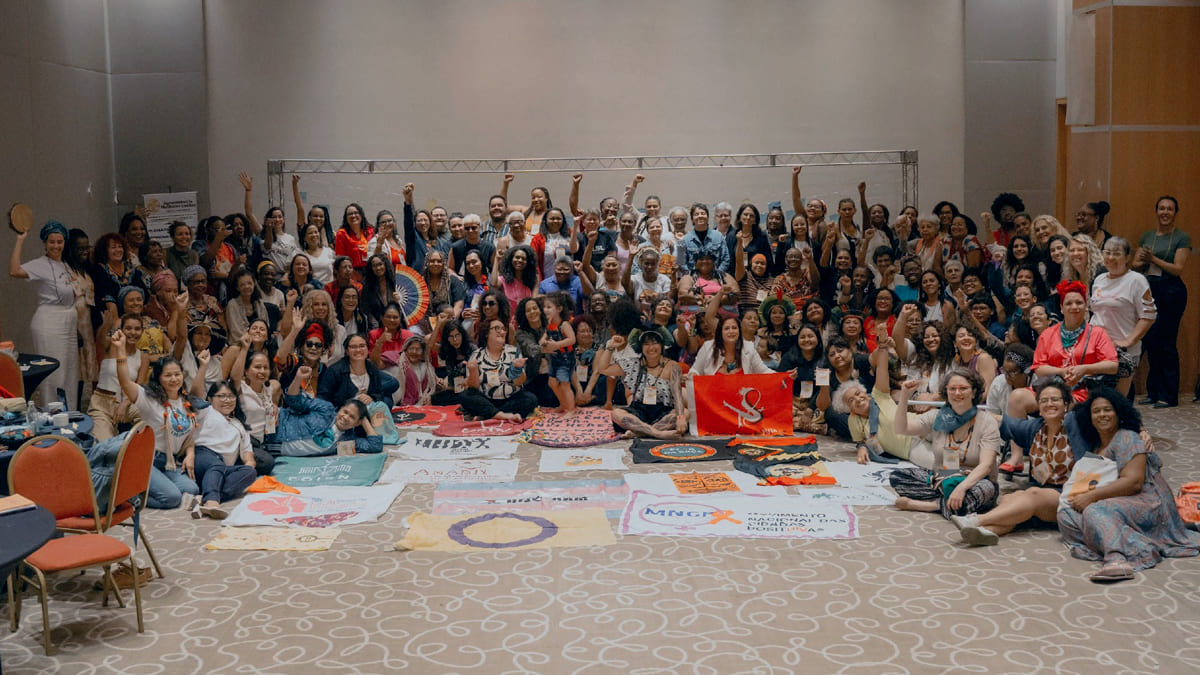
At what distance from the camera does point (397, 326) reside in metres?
9.75

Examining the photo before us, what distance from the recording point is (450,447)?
343 inches

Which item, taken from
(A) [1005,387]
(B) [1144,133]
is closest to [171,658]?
(A) [1005,387]

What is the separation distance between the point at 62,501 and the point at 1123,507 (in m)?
5.30

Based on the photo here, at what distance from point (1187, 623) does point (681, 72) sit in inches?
347

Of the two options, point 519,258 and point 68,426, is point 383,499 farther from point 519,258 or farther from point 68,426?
point 519,258

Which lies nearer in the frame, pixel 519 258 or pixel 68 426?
pixel 68 426

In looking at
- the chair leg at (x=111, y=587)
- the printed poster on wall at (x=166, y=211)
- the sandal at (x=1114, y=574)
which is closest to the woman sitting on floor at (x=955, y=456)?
the sandal at (x=1114, y=574)

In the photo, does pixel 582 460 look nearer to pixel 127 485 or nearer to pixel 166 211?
pixel 127 485

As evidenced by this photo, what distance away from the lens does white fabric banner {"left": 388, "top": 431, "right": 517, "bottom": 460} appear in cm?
850

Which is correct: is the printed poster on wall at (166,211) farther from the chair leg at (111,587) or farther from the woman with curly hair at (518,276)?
Answer: the chair leg at (111,587)

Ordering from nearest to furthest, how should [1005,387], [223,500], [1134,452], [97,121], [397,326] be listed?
[1134,452] → [223,500] → [1005,387] → [397,326] → [97,121]

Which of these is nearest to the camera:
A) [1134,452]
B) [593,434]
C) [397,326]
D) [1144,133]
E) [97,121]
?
[1134,452]

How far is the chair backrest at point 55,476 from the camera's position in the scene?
211 inches

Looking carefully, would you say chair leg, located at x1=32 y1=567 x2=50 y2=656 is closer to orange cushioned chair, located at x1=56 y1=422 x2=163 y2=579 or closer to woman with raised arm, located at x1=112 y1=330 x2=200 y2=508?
orange cushioned chair, located at x1=56 y1=422 x2=163 y2=579
